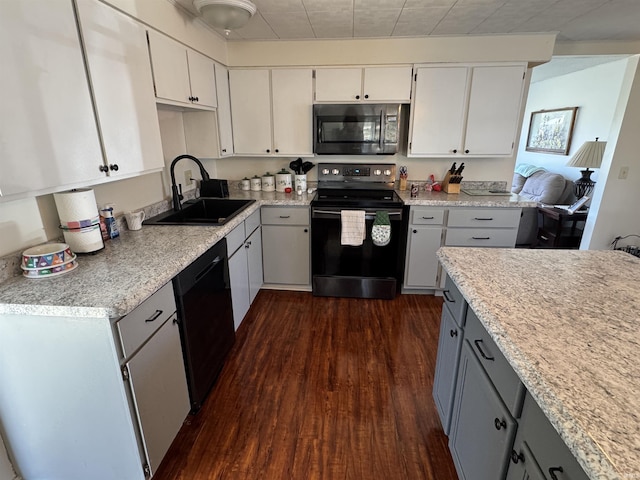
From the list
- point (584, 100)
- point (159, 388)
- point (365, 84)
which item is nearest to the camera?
point (159, 388)

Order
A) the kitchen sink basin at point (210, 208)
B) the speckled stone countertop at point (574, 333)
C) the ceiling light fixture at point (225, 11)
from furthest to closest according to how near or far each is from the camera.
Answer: the kitchen sink basin at point (210, 208) < the ceiling light fixture at point (225, 11) < the speckled stone countertop at point (574, 333)

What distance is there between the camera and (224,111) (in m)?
3.05

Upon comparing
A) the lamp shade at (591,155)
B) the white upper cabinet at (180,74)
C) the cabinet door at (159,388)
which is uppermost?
the white upper cabinet at (180,74)

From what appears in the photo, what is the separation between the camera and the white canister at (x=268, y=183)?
3389mm

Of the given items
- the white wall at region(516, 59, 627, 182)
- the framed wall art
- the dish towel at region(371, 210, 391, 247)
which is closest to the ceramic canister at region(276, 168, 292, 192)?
the dish towel at region(371, 210, 391, 247)

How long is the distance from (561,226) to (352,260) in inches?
98.2

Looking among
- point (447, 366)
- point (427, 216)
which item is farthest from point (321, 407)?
point (427, 216)

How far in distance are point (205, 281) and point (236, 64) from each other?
223cm

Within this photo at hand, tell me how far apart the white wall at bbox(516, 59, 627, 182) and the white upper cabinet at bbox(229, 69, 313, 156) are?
3381mm

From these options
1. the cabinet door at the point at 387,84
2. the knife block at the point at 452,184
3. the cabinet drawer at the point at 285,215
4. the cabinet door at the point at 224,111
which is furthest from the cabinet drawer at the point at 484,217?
the cabinet door at the point at 224,111

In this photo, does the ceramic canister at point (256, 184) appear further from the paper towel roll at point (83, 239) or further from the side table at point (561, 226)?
the side table at point (561, 226)

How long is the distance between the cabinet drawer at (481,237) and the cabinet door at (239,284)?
179cm

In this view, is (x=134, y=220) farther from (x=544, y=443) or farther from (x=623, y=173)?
(x=623, y=173)

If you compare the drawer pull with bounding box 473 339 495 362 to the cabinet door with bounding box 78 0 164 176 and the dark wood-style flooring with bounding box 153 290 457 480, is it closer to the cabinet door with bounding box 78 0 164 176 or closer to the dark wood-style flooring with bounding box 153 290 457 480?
the dark wood-style flooring with bounding box 153 290 457 480
